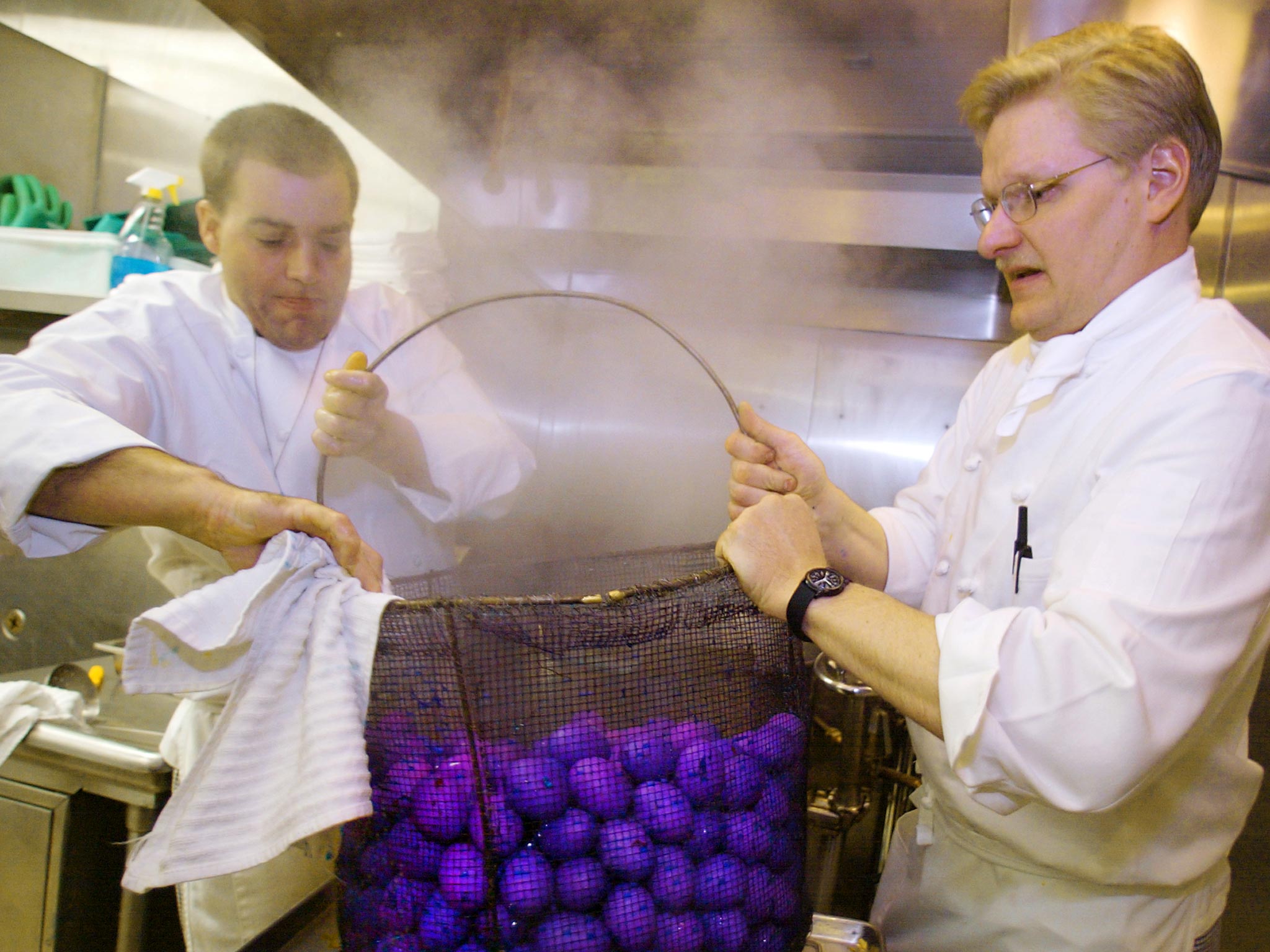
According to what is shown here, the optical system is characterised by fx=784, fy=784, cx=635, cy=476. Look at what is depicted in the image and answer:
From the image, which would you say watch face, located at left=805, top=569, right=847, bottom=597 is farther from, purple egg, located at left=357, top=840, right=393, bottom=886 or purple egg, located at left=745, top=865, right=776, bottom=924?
purple egg, located at left=357, top=840, right=393, bottom=886

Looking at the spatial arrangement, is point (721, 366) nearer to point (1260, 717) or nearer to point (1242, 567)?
point (1260, 717)

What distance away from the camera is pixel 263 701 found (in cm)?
66

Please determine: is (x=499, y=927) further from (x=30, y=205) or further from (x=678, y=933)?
(x=30, y=205)

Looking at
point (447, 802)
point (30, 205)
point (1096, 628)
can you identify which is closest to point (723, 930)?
point (447, 802)

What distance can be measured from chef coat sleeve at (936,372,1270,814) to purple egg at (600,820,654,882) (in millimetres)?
265

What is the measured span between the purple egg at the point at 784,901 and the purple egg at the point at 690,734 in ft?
0.48

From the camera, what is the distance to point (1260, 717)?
5.19ft

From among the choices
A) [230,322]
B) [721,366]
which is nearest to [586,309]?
[721,366]

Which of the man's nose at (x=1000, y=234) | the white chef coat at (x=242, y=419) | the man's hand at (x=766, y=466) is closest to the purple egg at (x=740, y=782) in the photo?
the man's hand at (x=766, y=466)

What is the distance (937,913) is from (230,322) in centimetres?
131

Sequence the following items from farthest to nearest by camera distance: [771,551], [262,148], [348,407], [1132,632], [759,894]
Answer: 1. [262,148]
2. [348,407]
3. [771,551]
4. [759,894]
5. [1132,632]

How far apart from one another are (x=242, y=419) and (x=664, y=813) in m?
0.92

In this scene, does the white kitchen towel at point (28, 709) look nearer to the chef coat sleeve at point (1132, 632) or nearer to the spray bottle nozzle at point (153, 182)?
the spray bottle nozzle at point (153, 182)

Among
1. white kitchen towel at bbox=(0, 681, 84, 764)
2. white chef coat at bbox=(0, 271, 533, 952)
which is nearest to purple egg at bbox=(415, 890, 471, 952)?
white chef coat at bbox=(0, 271, 533, 952)
